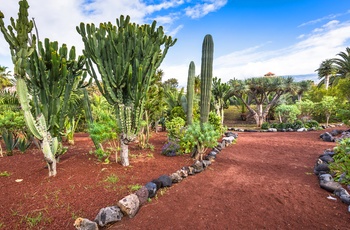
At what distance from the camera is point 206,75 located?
7367 millimetres

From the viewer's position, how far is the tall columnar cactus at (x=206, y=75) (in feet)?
23.9

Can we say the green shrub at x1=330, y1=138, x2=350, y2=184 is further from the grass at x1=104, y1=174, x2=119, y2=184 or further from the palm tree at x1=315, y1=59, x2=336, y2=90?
the palm tree at x1=315, y1=59, x2=336, y2=90

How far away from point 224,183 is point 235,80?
52.1 feet

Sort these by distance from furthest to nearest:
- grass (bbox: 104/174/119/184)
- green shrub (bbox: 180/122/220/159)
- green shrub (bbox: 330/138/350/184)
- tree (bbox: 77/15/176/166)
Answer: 1. green shrub (bbox: 180/122/220/159)
2. tree (bbox: 77/15/176/166)
3. grass (bbox: 104/174/119/184)
4. green shrub (bbox: 330/138/350/184)

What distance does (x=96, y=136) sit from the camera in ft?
16.9

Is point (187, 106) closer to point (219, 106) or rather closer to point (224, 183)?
point (224, 183)

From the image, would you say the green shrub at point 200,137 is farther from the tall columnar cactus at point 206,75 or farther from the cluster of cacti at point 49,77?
the cluster of cacti at point 49,77

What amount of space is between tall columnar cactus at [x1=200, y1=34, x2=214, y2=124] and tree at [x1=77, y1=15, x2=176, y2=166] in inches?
93.4

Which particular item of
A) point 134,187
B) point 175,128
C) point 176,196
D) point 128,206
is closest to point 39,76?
point 134,187

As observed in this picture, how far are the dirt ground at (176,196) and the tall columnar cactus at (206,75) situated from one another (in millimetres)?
1969

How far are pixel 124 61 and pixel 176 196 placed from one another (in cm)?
342

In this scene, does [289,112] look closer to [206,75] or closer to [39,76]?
[206,75]

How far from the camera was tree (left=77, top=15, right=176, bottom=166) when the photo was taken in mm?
4938

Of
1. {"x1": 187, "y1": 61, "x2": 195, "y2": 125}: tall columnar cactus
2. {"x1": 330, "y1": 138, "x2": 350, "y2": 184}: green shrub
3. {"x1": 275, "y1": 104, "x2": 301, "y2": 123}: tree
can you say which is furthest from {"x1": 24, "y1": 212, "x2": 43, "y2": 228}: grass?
{"x1": 275, "y1": 104, "x2": 301, "y2": 123}: tree
